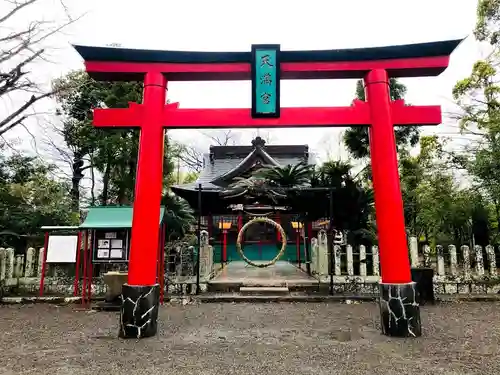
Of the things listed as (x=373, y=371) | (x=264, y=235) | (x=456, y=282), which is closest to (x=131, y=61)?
(x=373, y=371)

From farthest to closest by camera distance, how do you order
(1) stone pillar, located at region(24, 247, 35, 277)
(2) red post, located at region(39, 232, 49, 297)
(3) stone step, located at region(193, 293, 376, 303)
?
(1) stone pillar, located at region(24, 247, 35, 277), (3) stone step, located at region(193, 293, 376, 303), (2) red post, located at region(39, 232, 49, 297)

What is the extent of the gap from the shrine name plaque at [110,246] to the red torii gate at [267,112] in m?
2.53

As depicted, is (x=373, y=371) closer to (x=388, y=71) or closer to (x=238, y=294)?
(x=388, y=71)

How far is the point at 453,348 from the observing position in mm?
4535

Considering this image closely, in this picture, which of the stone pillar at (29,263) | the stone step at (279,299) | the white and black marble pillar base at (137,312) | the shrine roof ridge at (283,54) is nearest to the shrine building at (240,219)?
the stone step at (279,299)

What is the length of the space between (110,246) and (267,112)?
462cm

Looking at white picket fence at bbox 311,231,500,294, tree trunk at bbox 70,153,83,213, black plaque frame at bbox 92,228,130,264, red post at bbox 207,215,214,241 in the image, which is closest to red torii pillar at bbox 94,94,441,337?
black plaque frame at bbox 92,228,130,264

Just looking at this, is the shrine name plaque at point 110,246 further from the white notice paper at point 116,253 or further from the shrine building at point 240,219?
the shrine building at point 240,219

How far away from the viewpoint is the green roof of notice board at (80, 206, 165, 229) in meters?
7.58

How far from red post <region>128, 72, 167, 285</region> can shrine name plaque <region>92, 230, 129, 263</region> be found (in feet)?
8.23

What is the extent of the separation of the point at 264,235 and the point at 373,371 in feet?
44.4

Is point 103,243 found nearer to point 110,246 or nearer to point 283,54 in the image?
point 110,246

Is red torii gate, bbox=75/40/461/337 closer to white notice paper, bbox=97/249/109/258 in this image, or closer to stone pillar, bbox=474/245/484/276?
white notice paper, bbox=97/249/109/258

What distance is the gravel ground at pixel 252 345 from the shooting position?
152 inches
